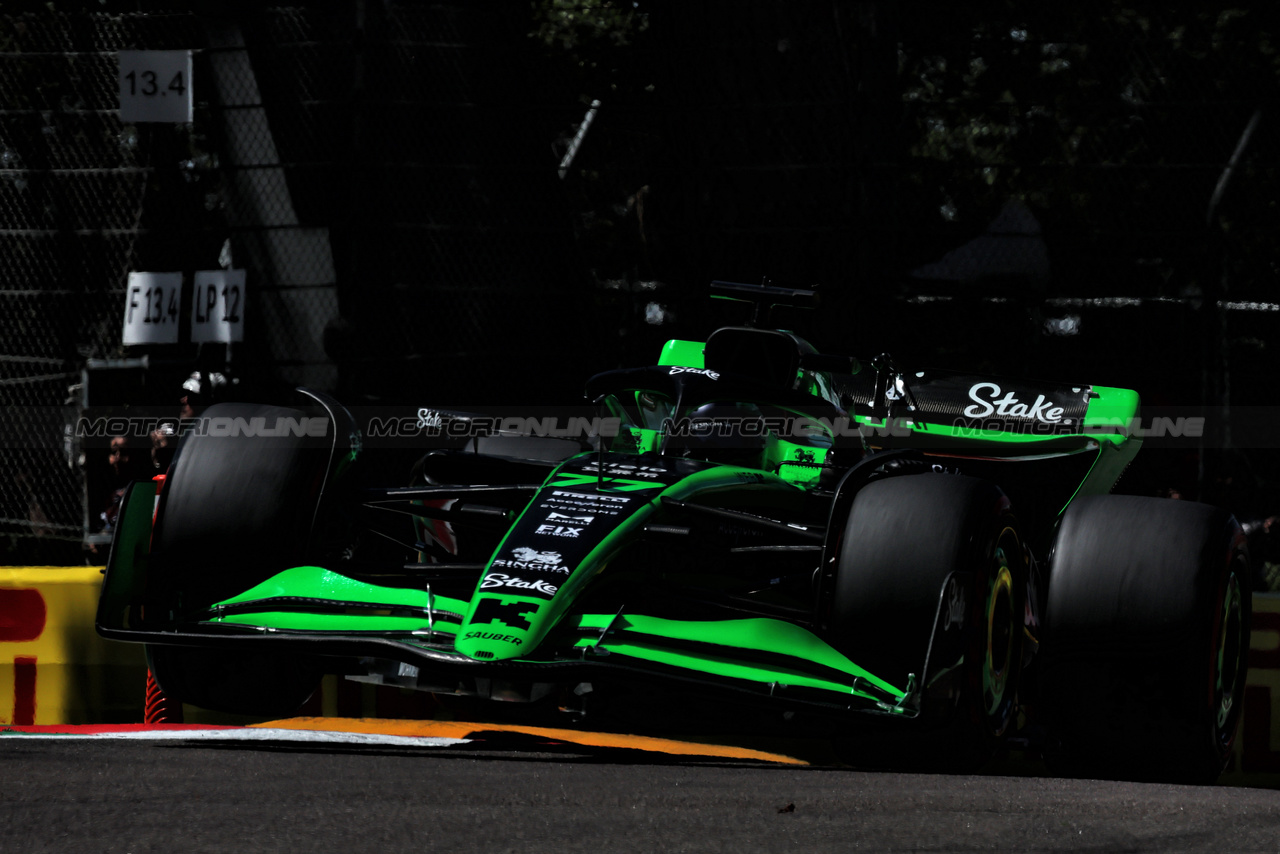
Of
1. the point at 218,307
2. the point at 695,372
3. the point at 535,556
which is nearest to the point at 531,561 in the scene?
the point at 535,556

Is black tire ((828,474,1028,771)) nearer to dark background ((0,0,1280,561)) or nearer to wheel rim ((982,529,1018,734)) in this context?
wheel rim ((982,529,1018,734))

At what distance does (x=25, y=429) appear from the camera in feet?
32.9

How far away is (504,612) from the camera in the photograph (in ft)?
15.9

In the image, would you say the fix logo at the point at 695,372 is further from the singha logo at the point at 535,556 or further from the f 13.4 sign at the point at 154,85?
the f 13.4 sign at the point at 154,85

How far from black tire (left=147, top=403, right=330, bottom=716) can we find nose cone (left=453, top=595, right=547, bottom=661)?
0.80 m

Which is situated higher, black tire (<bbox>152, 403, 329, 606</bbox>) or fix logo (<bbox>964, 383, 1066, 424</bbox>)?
fix logo (<bbox>964, 383, 1066, 424</bbox>)

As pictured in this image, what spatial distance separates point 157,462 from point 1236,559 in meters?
5.39

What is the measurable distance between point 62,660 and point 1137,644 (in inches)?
152

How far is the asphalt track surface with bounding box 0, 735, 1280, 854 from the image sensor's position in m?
3.49

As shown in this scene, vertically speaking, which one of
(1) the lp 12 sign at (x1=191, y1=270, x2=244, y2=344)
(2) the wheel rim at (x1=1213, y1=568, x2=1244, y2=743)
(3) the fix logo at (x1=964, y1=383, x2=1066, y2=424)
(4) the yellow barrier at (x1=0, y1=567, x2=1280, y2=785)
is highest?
(1) the lp 12 sign at (x1=191, y1=270, x2=244, y2=344)

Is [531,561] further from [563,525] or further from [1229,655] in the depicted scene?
[1229,655]

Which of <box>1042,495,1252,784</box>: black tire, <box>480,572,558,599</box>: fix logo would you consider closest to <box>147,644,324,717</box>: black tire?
<box>480,572,558,599</box>: fix logo

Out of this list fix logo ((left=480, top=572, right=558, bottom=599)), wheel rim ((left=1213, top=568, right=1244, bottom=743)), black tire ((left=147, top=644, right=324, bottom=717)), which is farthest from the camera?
black tire ((left=147, top=644, right=324, bottom=717))

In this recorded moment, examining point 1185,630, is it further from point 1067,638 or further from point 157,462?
point 157,462
